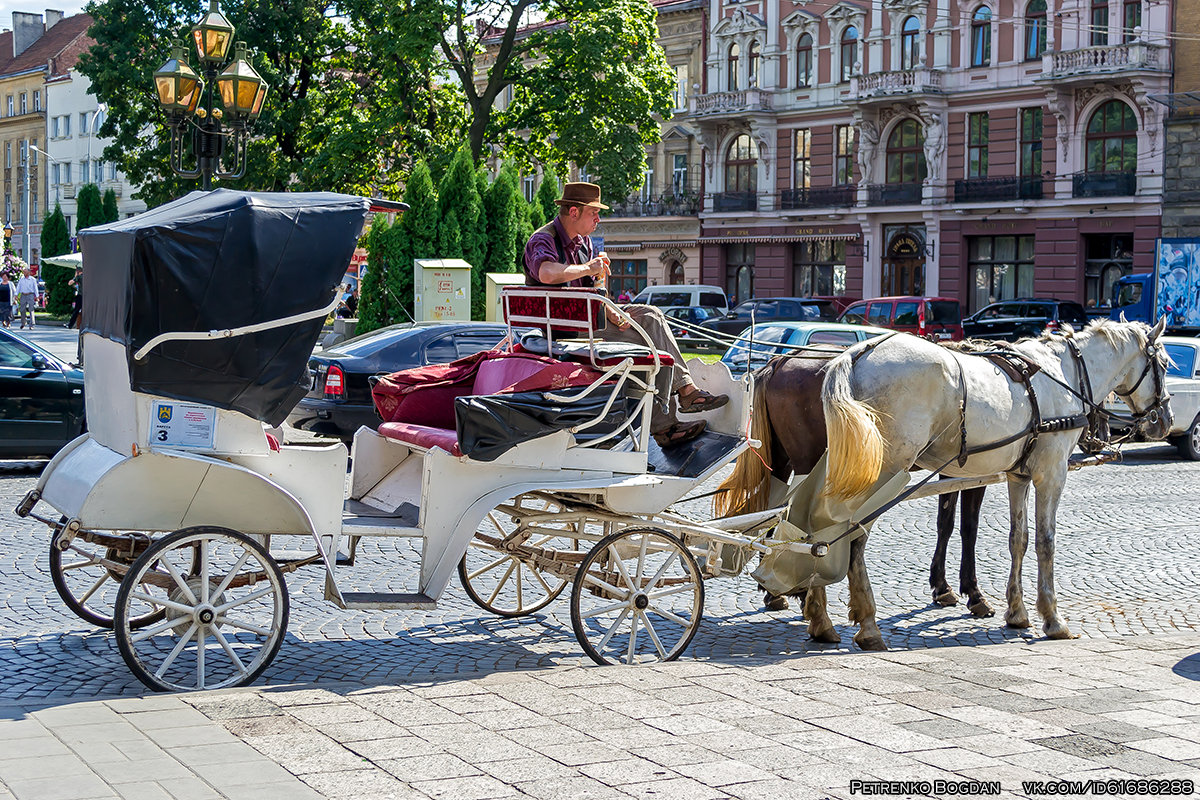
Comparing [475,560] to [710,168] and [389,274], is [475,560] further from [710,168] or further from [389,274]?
[710,168]

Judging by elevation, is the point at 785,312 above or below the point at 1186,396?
above

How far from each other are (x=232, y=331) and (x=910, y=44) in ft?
154

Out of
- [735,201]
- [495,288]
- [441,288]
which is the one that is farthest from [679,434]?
[735,201]

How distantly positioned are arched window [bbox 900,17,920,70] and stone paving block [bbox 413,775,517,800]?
47530 mm

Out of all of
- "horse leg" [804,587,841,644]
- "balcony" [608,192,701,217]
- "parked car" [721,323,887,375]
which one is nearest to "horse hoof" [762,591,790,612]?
"horse leg" [804,587,841,644]

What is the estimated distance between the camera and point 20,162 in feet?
309

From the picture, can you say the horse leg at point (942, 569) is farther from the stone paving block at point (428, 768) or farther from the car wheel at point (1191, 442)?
the car wheel at point (1191, 442)

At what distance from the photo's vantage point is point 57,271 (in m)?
54.5

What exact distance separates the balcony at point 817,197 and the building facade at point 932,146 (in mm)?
76

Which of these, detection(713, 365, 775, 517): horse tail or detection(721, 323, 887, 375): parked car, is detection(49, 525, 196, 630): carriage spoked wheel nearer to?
detection(713, 365, 775, 517): horse tail

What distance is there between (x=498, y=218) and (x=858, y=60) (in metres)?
27.4

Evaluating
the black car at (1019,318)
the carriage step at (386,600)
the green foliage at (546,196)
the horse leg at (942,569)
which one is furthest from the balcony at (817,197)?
the carriage step at (386,600)

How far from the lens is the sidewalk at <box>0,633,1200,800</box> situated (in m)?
4.66

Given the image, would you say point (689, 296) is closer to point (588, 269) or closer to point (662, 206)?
point (662, 206)
